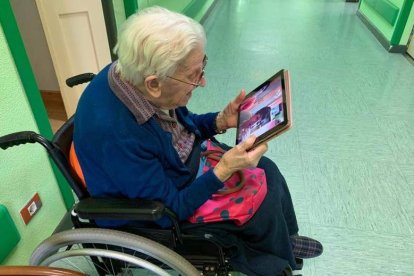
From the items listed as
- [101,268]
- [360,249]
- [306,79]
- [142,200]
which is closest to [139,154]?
[142,200]

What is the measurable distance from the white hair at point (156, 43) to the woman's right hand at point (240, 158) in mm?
282

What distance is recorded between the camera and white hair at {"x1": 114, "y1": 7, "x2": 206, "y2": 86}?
0.80 m

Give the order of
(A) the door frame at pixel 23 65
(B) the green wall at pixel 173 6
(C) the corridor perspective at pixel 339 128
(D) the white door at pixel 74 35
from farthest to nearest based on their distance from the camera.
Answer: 1. (B) the green wall at pixel 173 6
2. (D) the white door at pixel 74 35
3. (C) the corridor perspective at pixel 339 128
4. (A) the door frame at pixel 23 65

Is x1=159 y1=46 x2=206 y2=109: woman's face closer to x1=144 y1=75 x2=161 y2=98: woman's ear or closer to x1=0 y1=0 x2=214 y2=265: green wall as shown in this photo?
x1=144 y1=75 x2=161 y2=98: woman's ear

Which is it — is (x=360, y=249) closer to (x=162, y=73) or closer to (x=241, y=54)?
(x=162, y=73)

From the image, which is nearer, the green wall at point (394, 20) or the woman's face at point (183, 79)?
the woman's face at point (183, 79)

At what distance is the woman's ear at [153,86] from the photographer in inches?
33.1

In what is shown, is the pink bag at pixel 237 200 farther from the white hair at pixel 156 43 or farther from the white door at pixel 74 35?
the white door at pixel 74 35

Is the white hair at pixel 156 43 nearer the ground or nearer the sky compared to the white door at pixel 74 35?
nearer the sky

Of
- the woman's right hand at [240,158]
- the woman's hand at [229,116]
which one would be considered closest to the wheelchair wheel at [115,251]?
the woman's right hand at [240,158]

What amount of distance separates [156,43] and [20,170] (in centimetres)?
84

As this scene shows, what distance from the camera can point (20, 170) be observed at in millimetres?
1227

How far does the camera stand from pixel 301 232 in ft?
5.11

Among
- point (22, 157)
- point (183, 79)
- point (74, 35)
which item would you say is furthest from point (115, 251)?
point (74, 35)
